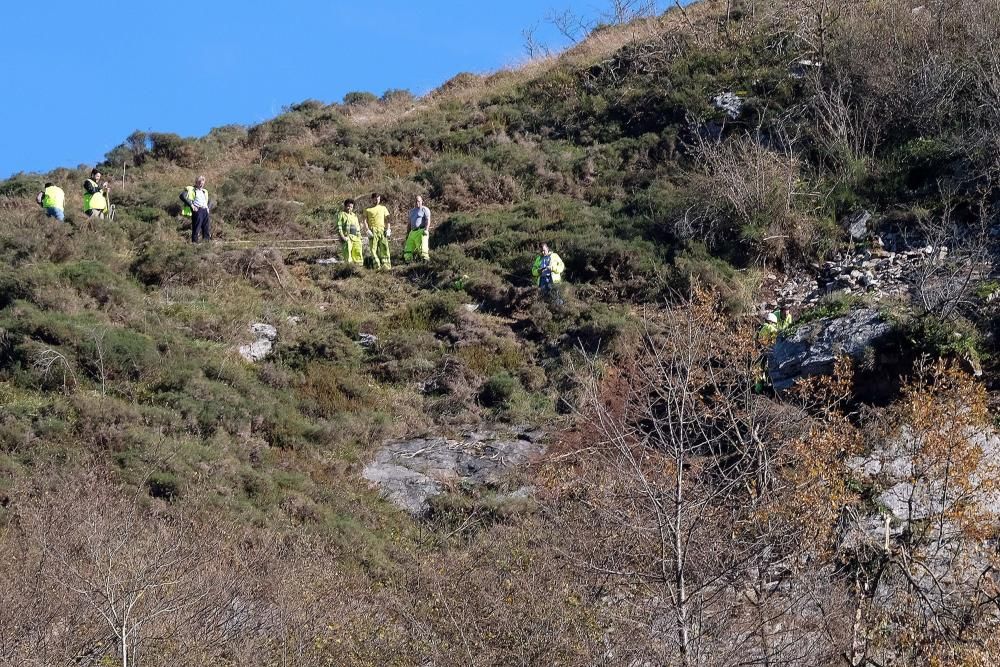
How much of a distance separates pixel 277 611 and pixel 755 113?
2011 centimetres

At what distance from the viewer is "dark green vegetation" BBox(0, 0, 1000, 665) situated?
574 inches

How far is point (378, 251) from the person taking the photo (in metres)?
26.9

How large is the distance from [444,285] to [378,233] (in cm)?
186

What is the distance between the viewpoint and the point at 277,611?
1353cm

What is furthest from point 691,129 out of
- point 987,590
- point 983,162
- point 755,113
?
point 987,590

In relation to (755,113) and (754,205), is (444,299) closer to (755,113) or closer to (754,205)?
(754,205)

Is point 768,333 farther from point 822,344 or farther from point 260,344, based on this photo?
point 260,344

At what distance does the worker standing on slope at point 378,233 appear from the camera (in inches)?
1024

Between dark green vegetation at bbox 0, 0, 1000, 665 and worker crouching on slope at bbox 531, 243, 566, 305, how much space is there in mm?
357

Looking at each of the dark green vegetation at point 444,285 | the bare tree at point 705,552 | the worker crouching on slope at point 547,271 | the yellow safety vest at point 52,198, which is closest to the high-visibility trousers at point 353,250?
the dark green vegetation at point 444,285

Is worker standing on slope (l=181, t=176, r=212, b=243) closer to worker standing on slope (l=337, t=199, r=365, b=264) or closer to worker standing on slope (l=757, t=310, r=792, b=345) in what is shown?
worker standing on slope (l=337, t=199, r=365, b=264)

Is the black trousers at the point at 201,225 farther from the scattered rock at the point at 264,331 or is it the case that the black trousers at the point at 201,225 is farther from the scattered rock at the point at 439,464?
the scattered rock at the point at 439,464

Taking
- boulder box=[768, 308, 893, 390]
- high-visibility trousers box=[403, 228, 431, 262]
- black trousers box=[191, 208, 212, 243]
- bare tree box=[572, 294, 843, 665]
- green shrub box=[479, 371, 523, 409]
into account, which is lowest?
bare tree box=[572, 294, 843, 665]

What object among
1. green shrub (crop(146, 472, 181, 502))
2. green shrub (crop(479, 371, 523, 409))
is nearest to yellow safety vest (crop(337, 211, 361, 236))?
green shrub (crop(479, 371, 523, 409))
